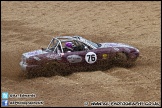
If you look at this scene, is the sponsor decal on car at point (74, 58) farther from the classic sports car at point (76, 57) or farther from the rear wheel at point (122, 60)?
the rear wheel at point (122, 60)

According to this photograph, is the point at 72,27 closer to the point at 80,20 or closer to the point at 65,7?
the point at 80,20

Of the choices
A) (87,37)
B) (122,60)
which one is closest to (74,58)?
(122,60)

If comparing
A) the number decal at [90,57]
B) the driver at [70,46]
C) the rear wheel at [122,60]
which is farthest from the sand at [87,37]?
the driver at [70,46]

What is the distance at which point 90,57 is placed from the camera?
1309 cm

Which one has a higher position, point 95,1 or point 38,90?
point 95,1

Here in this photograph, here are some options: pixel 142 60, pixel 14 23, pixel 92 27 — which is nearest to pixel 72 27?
pixel 92 27

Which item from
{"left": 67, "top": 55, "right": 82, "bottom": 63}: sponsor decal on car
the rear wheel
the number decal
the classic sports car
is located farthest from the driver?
the rear wheel

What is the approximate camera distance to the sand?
11312 mm

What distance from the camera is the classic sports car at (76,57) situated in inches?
506

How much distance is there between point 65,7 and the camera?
28.8 meters

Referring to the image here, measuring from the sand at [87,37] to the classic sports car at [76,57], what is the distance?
0.95 ft

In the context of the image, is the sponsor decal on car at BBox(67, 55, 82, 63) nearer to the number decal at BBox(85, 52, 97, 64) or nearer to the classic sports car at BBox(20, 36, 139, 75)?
the classic sports car at BBox(20, 36, 139, 75)

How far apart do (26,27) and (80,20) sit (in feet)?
10.8

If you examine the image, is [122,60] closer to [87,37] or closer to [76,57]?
[76,57]
